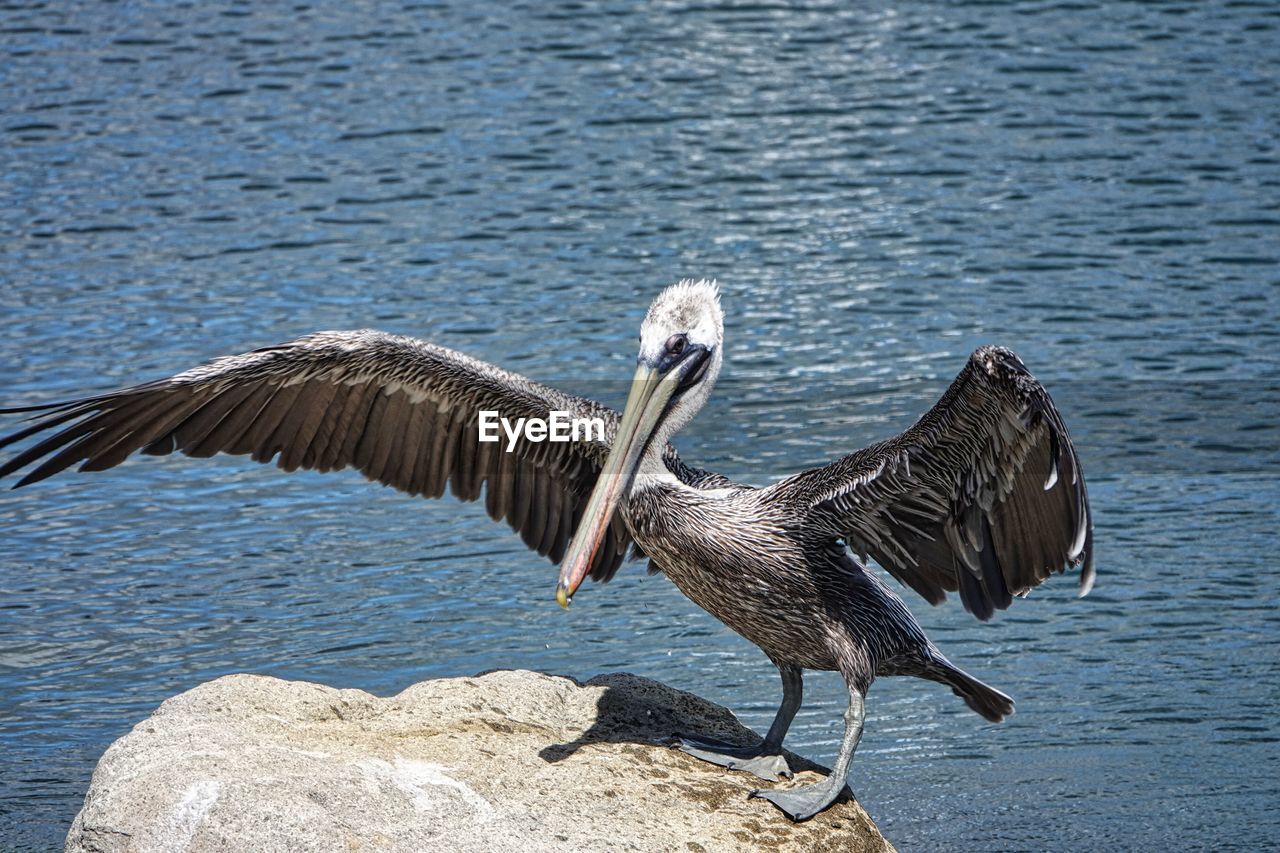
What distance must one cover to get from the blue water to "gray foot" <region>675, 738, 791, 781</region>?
1010 millimetres

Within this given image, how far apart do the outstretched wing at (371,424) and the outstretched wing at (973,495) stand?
29.1 inches

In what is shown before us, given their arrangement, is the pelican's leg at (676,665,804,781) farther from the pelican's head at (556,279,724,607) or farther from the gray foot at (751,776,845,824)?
the pelican's head at (556,279,724,607)

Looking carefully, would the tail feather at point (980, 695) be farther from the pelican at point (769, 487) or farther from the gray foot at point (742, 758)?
the gray foot at point (742, 758)

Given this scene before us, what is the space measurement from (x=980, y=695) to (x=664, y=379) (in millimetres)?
1558

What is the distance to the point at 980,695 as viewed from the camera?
608cm

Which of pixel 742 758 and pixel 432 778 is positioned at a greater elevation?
pixel 432 778

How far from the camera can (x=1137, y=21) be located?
15.3 metres

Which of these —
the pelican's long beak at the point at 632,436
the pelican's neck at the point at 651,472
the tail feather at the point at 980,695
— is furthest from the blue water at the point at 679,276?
the pelican's long beak at the point at 632,436

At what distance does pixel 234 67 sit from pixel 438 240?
387 cm

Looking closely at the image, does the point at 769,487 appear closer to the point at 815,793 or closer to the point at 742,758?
the point at 742,758

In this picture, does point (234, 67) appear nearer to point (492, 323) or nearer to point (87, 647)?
point (492, 323)

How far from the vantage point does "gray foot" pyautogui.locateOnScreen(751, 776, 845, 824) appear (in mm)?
5395

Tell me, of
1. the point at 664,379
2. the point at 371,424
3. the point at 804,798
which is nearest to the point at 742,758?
the point at 804,798

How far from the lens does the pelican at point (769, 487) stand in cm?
558
